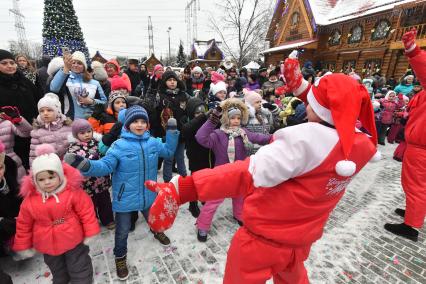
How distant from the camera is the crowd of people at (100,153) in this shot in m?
2.01

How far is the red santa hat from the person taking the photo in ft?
4.14

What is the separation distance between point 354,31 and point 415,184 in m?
15.9

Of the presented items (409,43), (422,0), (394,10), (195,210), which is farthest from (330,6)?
(195,210)

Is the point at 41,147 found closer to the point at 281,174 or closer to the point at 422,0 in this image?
the point at 281,174

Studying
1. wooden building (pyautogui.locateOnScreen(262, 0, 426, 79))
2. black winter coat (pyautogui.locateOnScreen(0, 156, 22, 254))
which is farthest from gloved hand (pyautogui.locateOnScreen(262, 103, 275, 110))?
wooden building (pyautogui.locateOnScreen(262, 0, 426, 79))

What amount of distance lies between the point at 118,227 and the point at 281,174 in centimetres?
200

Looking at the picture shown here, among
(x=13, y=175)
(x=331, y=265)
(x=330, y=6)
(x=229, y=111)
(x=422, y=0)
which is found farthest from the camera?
(x=330, y=6)

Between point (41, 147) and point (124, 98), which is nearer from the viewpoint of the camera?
point (41, 147)

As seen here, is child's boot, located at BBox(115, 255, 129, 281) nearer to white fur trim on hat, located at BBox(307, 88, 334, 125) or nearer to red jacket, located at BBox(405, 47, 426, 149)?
white fur trim on hat, located at BBox(307, 88, 334, 125)

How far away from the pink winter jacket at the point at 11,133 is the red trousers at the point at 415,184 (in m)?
4.84

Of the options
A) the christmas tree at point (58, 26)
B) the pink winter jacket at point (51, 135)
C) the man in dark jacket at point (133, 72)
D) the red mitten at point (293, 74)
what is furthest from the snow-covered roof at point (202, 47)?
the red mitten at point (293, 74)

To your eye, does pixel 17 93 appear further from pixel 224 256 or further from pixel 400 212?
pixel 400 212

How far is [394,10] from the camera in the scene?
1261cm

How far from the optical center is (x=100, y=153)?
304cm
